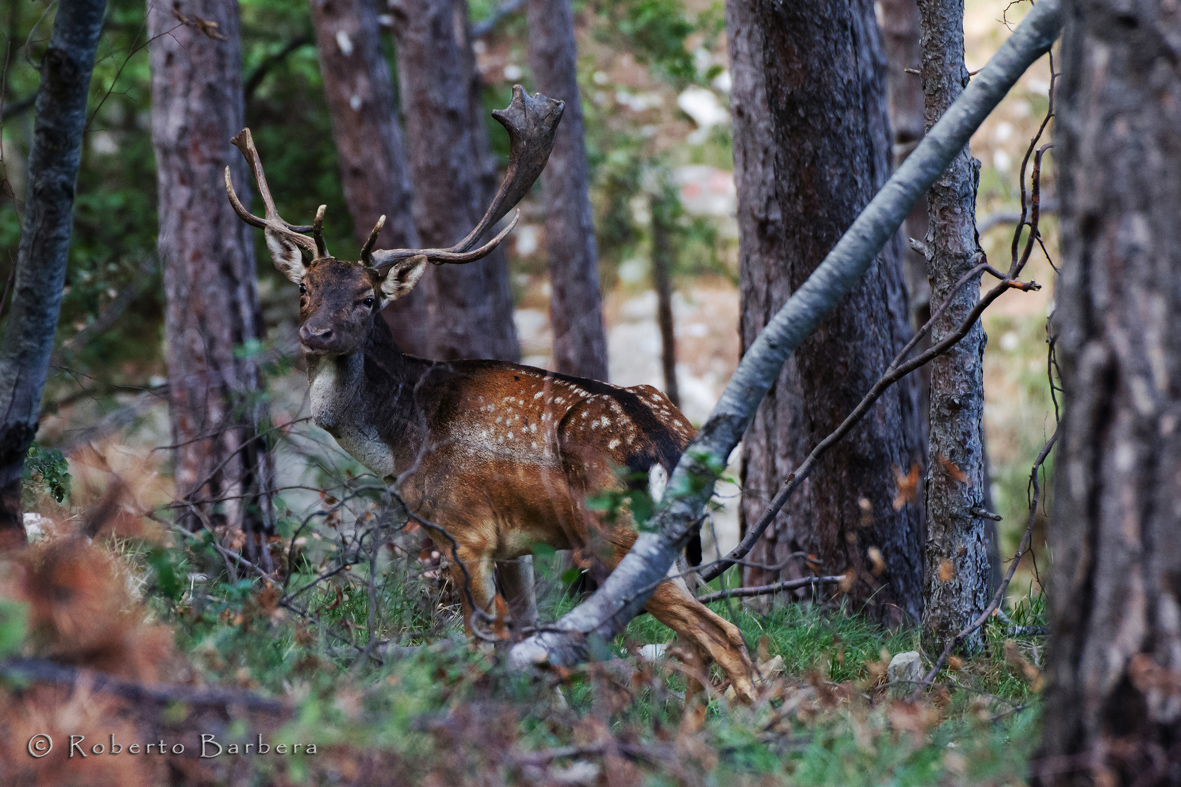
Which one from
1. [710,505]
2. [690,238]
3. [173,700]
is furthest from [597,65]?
[173,700]

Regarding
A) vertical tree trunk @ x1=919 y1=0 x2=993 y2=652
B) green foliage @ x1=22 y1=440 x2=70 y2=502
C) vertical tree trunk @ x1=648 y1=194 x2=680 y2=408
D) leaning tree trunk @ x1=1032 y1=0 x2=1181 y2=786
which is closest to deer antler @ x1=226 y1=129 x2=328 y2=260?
green foliage @ x1=22 y1=440 x2=70 y2=502

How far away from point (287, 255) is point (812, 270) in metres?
3.05

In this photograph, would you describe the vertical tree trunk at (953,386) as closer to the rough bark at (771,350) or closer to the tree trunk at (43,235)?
the rough bark at (771,350)

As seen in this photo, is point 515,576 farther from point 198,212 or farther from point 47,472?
point 198,212

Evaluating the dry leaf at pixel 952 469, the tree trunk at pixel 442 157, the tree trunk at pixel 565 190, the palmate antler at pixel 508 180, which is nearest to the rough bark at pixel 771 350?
the dry leaf at pixel 952 469

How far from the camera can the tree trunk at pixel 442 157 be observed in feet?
36.2

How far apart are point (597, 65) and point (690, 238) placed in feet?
12.4

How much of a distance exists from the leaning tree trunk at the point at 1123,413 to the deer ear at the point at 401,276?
3551mm

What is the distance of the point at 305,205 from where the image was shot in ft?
Result: 49.5

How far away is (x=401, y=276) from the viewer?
5621 mm

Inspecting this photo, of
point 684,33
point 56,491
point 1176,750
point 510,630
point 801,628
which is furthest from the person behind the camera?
point 684,33

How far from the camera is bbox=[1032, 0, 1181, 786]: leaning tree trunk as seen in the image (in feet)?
8.88

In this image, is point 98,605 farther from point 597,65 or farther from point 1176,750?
point 597,65

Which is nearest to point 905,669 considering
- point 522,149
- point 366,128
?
point 522,149
